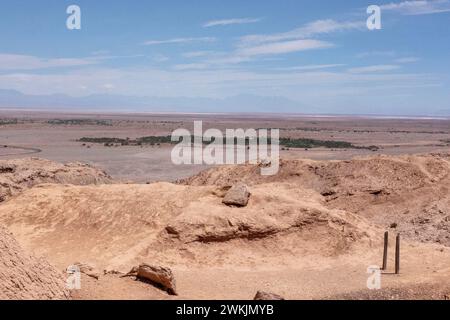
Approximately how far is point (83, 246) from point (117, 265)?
2.49 meters

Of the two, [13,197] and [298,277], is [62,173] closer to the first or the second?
[13,197]

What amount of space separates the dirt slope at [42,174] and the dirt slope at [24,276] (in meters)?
13.0

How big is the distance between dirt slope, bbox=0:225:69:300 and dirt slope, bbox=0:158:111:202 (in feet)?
42.7

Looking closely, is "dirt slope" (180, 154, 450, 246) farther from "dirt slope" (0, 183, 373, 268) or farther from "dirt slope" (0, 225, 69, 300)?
"dirt slope" (0, 225, 69, 300)

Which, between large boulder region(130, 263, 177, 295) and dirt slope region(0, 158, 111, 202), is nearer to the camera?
large boulder region(130, 263, 177, 295)

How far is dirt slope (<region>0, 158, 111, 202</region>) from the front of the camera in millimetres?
24527

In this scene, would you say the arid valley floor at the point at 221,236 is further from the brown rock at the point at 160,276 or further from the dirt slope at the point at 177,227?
the brown rock at the point at 160,276

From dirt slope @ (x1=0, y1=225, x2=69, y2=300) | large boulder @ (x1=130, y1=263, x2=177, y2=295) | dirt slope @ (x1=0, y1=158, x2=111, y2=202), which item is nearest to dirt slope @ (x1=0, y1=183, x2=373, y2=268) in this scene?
large boulder @ (x1=130, y1=263, x2=177, y2=295)

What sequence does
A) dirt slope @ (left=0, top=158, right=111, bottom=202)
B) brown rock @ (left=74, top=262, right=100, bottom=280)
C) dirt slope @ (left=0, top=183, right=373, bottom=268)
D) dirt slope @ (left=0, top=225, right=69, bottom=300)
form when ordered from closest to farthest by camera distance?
1. dirt slope @ (left=0, top=225, right=69, bottom=300)
2. brown rock @ (left=74, top=262, right=100, bottom=280)
3. dirt slope @ (left=0, top=183, right=373, bottom=268)
4. dirt slope @ (left=0, top=158, right=111, bottom=202)

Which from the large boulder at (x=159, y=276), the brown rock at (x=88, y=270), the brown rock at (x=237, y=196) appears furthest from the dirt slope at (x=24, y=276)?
the brown rock at (x=237, y=196)

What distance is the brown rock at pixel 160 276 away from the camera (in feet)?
39.2

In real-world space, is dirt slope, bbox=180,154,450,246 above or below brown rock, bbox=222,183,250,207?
below

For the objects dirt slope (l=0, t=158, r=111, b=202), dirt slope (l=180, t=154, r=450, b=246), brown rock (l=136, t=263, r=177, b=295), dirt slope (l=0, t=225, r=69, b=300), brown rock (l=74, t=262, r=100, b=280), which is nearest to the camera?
dirt slope (l=0, t=225, r=69, b=300)

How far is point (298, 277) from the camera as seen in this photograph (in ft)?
48.8
